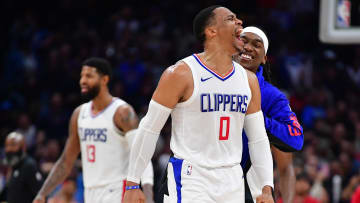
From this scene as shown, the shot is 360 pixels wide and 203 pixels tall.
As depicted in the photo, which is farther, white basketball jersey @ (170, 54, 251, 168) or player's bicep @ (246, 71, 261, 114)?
player's bicep @ (246, 71, 261, 114)

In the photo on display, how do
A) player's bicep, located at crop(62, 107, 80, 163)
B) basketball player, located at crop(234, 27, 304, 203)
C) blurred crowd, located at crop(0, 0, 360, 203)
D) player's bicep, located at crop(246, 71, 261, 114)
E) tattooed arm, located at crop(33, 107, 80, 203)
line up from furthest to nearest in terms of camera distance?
blurred crowd, located at crop(0, 0, 360, 203) → player's bicep, located at crop(62, 107, 80, 163) → tattooed arm, located at crop(33, 107, 80, 203) → basketball player, located at crop(234, 27, 304, 203) → player's bicep, located at crop(246, 71, 261, 114)

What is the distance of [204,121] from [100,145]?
2.44m

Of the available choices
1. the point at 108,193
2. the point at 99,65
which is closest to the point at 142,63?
the point at 99,65

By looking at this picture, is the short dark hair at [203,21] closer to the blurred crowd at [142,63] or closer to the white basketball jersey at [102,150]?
the white basketball jersey at [102,150]

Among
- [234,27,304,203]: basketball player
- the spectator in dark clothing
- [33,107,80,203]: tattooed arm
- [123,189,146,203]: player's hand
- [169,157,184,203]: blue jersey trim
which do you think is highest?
[234,27,304,203]: basketball player

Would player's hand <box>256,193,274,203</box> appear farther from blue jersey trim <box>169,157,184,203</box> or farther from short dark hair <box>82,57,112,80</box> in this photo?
short dark hair <box>82,57,112,80</box>

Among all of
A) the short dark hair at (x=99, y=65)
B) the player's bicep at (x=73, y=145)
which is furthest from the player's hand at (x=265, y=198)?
the short dark hair at (x=99, y=65)

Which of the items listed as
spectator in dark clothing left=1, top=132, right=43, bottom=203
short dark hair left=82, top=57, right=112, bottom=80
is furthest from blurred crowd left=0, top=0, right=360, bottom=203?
short dark hair left=82, top=57, right=112, bottom=80

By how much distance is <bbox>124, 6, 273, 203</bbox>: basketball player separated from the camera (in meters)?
4.18

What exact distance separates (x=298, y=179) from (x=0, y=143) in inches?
220

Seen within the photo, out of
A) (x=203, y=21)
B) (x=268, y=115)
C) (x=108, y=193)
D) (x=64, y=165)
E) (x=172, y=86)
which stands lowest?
(x=108, y=193)

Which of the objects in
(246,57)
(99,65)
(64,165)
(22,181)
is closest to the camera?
(246,57)

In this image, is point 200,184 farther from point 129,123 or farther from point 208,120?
point 129,123

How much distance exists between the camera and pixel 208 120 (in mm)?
4215
